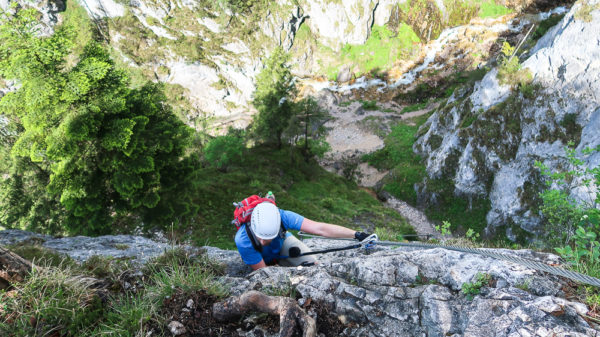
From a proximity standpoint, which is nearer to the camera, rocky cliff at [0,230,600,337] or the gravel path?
rocky cliff at [0,230,600,337]

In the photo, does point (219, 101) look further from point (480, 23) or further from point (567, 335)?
point (567, 335)

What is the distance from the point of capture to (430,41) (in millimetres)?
64000

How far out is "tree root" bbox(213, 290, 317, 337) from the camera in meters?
2.73

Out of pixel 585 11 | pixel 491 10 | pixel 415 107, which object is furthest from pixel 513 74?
pixel 491 10

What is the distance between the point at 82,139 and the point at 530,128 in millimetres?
24631

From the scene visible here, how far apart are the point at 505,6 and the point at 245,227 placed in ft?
258

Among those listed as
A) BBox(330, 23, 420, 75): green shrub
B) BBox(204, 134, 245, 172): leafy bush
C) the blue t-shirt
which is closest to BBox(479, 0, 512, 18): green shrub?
BBox(330, 23, 420, 75): green shrub

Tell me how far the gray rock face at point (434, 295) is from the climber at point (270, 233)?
0.71 m

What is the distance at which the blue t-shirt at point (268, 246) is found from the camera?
15.3 feet

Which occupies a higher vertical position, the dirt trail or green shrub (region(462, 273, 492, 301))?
the dirt trail

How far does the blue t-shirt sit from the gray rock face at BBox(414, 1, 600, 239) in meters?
15.7

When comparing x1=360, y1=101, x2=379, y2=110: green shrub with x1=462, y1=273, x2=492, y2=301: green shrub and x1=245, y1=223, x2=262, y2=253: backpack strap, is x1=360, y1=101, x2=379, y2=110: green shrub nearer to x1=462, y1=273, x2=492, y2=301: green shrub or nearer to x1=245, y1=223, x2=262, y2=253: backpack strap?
x1=245, y1=223, x2=262, y2=253: backpack strap

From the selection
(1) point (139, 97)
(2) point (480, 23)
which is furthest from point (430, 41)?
(1) point (139, 97)

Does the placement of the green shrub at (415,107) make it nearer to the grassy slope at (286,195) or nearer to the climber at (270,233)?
the grassy slope at (286,195)
